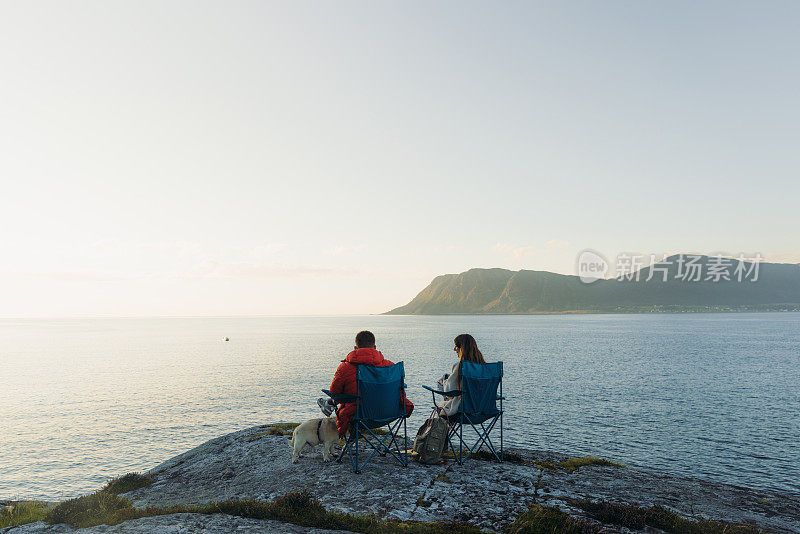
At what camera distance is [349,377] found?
8977mm

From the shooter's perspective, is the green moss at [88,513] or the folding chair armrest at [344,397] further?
the folding chair armrest at [344,397]

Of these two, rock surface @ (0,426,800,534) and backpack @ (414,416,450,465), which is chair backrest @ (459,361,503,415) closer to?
backpack @ (414,416,450,465)

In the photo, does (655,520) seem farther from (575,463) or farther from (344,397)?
(344,397)

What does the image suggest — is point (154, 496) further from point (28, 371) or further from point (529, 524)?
point (28, 371)

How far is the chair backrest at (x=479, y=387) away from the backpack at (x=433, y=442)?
0.59 meters

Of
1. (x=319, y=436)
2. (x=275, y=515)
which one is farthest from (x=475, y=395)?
(x=275, y=515)

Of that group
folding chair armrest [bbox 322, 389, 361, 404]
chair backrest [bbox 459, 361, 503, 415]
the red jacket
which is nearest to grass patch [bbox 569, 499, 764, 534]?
chair backrest [bbox 459, 361, 503, 415]

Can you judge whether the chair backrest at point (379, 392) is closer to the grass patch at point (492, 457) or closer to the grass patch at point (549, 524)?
the grass patch at point (492, 457)

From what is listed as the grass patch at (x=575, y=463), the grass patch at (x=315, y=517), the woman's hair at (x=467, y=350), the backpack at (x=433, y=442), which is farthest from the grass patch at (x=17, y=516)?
the grass patch at (x=575, y=463)

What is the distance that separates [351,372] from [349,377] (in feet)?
0.41

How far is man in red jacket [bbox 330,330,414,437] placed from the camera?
29.3 ft

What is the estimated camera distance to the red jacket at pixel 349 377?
892 cm

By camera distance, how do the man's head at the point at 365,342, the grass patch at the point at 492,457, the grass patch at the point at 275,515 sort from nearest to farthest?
1. the grass patch at the point at 275,515
2. the man's head at the point at 365,342
3. the grass patch at the point at 492,457

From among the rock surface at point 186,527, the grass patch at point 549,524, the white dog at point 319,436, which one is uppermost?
the white dog at point 319,436
